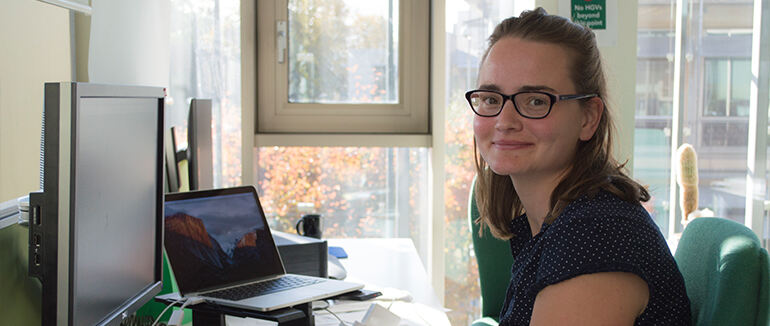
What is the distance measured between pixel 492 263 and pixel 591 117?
38.9 inches

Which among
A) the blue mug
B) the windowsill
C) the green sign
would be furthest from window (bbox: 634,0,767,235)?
the blue mug

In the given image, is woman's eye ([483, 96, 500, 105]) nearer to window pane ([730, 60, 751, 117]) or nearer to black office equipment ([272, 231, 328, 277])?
black office equipment ([272, 231, 328, 277])

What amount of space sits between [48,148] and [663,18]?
9.39 ft

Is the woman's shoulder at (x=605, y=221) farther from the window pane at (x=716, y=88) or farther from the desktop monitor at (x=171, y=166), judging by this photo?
the window pane at (x=716, y=88)

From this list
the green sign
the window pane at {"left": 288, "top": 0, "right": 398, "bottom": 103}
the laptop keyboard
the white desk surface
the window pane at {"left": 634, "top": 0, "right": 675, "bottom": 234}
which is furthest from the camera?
the window pane at {"left": 288, "top": 0, "right": 398, "bottom": 103}

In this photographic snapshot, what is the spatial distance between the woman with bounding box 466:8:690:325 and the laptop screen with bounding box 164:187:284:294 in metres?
0.58

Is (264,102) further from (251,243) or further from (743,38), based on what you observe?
(743,38)

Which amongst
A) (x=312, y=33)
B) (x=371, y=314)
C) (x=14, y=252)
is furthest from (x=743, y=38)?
(x=14, y=252)

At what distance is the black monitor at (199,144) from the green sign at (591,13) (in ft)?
4.45

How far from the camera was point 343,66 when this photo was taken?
322 cm

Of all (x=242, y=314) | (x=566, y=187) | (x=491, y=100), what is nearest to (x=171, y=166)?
(x=242, y=314)

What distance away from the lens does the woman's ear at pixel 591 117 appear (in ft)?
4.15

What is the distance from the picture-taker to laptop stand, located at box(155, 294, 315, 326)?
130cm

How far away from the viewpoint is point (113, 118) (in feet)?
3.46
